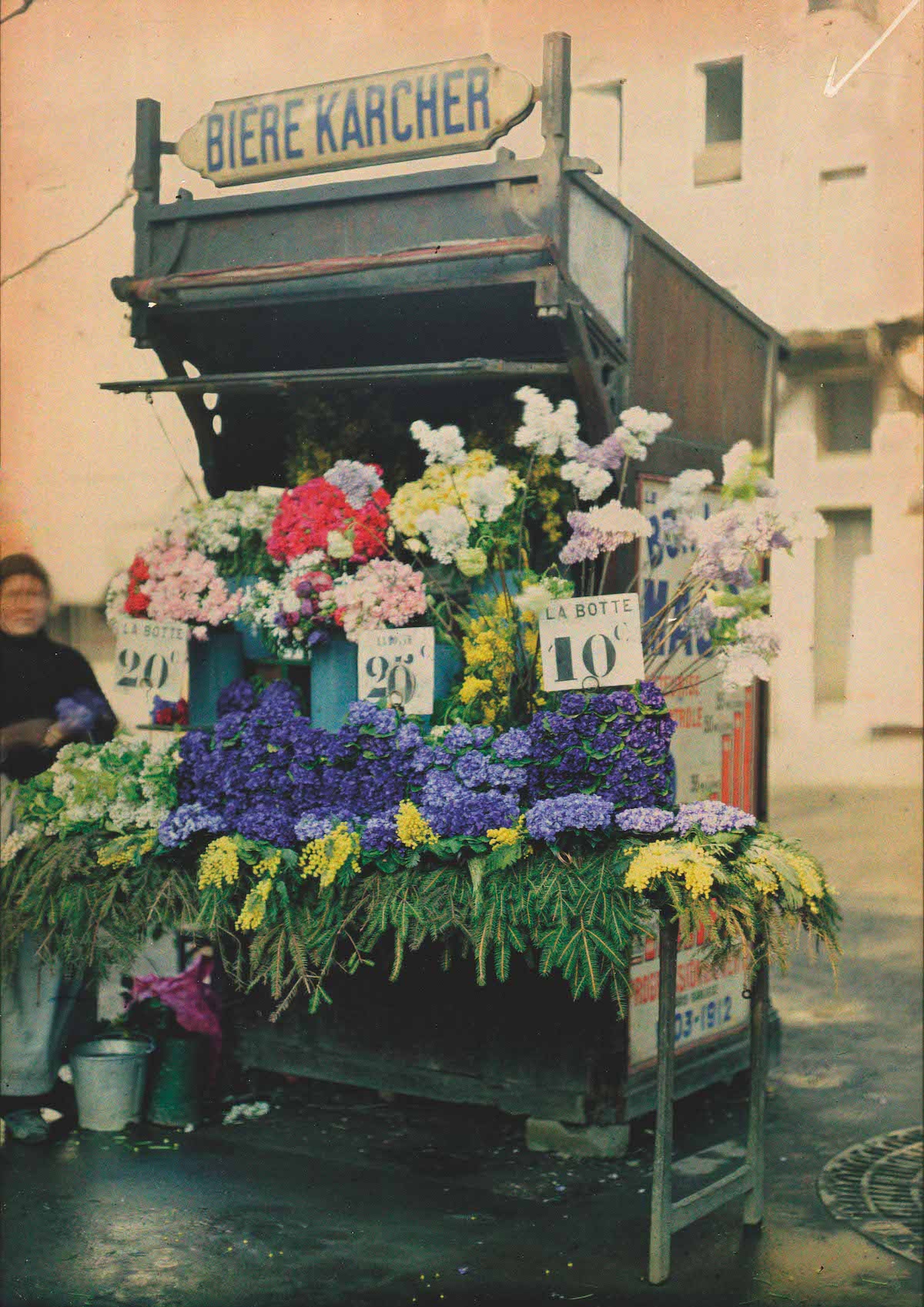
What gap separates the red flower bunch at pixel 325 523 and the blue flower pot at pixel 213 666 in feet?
1.55

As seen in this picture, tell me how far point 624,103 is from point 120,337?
207 cm

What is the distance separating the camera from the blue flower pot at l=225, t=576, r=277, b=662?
18.0 ft

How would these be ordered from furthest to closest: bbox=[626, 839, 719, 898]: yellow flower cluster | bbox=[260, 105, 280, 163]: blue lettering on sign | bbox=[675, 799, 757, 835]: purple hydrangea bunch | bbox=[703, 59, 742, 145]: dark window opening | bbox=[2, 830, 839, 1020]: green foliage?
1. bbox=[703, 59, 742, 145]: dark window opening
2. bbox=[260, 105, 280, 163]: blue lettering on sign
3. bbox=[675, 799, 757, 835]: purple hydrangea bunch
4. bbox=[2, 830, 839, 1020]: green foliage
5. bbox=[626, 839, 719, 898]: yellow flower cluster

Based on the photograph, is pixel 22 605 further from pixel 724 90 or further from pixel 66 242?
pixel 724 90

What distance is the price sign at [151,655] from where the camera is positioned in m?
5.49

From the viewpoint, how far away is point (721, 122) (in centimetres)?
693

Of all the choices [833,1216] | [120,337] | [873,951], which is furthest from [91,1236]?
[873,951]

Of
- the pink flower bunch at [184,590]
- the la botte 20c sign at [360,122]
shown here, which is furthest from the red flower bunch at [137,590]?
the la botte 20c sign at [360,122]

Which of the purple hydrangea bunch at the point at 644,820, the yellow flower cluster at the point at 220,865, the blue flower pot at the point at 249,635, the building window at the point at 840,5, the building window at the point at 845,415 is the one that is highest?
the building window at the point at 845,415

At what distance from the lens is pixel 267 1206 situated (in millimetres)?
5195

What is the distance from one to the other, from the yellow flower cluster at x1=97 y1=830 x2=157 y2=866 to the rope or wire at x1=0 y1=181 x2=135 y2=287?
6.32ft

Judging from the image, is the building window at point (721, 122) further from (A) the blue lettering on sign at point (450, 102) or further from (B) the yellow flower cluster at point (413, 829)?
(B) the yellow flower cluster at point (413, 829)

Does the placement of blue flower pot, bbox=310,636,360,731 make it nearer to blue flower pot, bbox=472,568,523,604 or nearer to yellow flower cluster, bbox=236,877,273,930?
blue flower pot, bbox=472,568,523,604

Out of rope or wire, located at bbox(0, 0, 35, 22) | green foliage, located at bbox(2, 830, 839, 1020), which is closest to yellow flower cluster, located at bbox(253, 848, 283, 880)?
green foliage, located at bbox(2, 830, 839, 1020)
